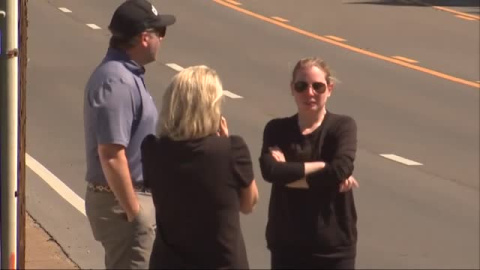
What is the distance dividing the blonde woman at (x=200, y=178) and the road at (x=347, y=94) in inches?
158

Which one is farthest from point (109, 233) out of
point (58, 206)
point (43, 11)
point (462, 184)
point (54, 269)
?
point (43, 11)

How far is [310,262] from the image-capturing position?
19.6 ft

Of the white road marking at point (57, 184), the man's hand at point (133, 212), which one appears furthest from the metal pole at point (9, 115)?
the white road marking at point (57, 184)

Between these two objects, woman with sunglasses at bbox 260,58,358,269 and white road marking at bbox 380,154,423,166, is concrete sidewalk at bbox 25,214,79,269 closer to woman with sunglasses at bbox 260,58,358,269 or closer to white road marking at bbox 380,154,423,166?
woman with sunglasses at bbox 260,58,358,269

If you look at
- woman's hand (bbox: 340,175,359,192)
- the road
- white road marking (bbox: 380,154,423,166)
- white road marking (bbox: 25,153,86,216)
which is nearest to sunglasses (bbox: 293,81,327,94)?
woman's hand (bbox: 340,175,359,192)

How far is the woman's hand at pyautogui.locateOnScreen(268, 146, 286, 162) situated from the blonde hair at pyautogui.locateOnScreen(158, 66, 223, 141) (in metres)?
0.65

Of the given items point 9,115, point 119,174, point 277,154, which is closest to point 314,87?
point 277,154

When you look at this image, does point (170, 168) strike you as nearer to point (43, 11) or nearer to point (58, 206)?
point (58, 206)

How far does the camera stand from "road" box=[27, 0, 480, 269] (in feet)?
35.2

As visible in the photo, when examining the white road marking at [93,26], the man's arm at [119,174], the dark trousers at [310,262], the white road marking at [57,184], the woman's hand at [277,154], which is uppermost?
the woman's hand at [277,154]

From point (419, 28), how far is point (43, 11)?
26.6 feet

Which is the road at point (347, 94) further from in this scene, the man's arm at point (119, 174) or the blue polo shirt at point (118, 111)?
the man's arm at point (119, 174)

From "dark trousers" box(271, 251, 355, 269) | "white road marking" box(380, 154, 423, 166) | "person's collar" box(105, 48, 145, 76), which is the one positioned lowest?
"white road marking" box(380, 154, 423, 166)

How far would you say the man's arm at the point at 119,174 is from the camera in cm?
606
